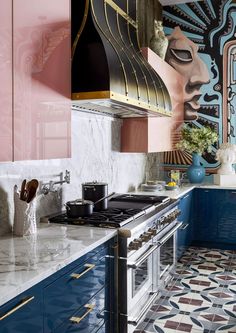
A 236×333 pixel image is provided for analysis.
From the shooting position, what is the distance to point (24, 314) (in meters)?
1.42

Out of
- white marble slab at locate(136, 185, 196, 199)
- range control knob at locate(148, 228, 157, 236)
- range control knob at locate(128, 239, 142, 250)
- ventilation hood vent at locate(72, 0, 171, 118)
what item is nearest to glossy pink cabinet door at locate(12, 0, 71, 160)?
ventilation hood vent at locate(72, 0, 171, 118)

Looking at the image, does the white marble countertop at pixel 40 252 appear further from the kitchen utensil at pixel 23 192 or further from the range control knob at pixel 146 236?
the range control knob at pixel 146 236

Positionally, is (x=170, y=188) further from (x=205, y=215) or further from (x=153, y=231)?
(x=153, y=231)

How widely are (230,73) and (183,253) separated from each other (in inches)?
94.2

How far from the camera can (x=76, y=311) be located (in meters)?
1.85

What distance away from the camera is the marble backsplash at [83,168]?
7.39ft

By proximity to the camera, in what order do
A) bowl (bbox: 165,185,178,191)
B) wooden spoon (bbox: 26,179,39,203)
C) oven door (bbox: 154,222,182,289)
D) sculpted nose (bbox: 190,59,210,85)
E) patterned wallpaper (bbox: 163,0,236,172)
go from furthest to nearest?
sculpted nose (bbox: 190,59,210,85)
patterned wallpaper (bbox: 163,0,236,172)
bowl (bbox: 165,185,178,191)
oven door (bbox: 154,222,182,289)
wooden spoon (bbox: 26,179,39,203)

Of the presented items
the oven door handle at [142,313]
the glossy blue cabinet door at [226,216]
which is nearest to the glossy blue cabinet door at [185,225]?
the glossy blue cabinet door at [226,216]

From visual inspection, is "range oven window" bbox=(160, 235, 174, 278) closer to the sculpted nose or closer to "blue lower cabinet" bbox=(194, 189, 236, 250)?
"blue lower cabinet" bbox=(194, 189, 236, 250)

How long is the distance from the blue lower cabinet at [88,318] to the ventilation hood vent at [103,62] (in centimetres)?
116

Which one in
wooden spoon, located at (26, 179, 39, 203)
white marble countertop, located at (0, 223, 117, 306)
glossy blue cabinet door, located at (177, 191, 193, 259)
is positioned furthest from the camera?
glossy blue cabinet door, located at (177, 191, 193, 259)

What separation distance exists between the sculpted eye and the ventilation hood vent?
2259mm

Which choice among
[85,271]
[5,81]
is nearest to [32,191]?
[85,271]

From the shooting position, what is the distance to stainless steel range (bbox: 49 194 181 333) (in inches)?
92.5
